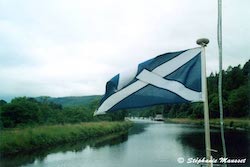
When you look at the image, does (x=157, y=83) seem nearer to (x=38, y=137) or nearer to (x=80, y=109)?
(x=38, y=137)

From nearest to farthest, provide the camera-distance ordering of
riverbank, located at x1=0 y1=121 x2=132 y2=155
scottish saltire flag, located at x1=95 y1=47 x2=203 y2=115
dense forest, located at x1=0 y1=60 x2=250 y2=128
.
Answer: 1. scottish saltire flag, located at x1=95 y1=47 x2=203 y2=115
2. riverbank, located at x1=0 y1=121 x2=132 y2=155
3. dense forest, located at x1=0 y1=60 x2=250 y2=128

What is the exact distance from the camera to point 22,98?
1329 inches

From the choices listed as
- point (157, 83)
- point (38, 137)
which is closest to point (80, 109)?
point (38, 137)

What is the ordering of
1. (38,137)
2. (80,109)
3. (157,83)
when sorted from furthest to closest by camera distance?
(80,109) < (38,137) < (157,83)

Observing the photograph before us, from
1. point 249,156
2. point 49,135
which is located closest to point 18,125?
point 49,135

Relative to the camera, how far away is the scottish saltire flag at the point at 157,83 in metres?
4.30

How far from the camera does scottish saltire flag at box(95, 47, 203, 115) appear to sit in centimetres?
430

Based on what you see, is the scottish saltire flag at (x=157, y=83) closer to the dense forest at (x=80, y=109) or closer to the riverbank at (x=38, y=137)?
the dense forest at (x=80, y=109)

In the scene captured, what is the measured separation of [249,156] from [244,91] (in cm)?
4693

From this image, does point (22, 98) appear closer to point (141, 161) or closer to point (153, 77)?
point (141, 161)

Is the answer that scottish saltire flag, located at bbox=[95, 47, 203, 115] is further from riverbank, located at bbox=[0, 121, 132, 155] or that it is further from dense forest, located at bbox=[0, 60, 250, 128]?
riverbank, located at bbox=[0, 121, 132, 155]

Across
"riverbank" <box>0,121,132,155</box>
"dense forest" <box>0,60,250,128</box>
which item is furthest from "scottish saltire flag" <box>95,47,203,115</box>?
"riverbank" <box>0,121,132,155</box>

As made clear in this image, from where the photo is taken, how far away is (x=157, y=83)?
444cm

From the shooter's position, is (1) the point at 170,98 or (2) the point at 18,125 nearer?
(1) the point at 170,98
